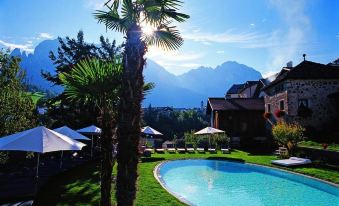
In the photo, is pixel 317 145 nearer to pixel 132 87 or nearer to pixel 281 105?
pixel 281 105

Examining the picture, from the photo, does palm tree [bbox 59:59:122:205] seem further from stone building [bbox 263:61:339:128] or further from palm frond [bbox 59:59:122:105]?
stone building [bbox 263:61:339:128]

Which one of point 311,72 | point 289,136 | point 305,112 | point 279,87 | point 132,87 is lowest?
point 289,136

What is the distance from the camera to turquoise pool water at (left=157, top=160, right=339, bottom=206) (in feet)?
45.8

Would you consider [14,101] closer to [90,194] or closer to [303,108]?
[90,194]

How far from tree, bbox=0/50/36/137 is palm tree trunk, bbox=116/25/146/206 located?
996cm

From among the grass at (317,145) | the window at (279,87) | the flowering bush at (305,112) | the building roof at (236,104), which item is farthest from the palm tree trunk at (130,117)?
the building roof at (236,104)

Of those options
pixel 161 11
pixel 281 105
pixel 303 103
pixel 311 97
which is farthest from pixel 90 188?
pixel 281 105

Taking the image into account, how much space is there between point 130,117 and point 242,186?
12461 millimetres

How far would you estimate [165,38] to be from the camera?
8.02 meters

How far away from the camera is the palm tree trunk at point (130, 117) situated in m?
6.53

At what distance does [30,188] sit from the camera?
976 cm

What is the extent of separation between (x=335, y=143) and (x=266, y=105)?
1503 centimetres

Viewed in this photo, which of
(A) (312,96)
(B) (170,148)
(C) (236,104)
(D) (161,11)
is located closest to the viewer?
(D) (161,11)

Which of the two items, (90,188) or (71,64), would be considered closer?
→ (90,188)
